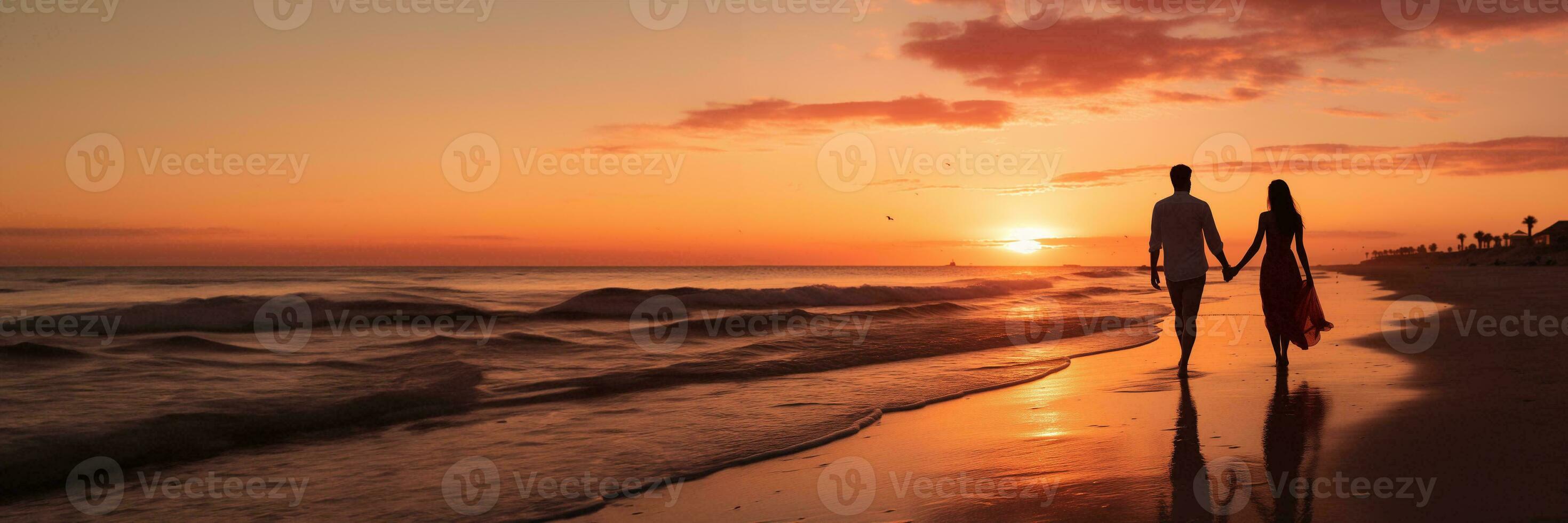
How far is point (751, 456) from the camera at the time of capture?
505cm

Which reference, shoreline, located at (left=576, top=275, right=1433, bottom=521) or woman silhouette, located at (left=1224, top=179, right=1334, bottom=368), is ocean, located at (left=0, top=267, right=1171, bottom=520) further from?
woman silhouette, located at (left=1224, top=179, right=1334, bottom=368)

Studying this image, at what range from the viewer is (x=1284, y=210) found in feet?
24.5

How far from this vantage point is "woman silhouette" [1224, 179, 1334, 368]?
741 centimetres

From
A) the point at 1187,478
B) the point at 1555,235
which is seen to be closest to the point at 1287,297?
the point at 1187,478

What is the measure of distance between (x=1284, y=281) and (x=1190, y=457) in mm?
4080

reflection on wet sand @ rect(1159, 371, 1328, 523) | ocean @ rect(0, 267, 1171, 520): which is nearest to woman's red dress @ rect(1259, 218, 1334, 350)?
reflection on wet sand @ rect(1159, 371, 1328, 523)

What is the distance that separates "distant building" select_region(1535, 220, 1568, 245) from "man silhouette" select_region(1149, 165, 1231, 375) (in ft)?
246

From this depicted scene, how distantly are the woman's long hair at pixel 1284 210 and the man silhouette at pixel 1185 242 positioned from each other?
2.12 feet

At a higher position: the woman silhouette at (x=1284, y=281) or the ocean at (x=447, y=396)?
the woman silhouette at (x=1284, y=281)

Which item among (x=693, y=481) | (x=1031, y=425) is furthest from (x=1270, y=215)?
(x=693, y=481)

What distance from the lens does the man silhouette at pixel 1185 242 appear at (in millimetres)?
7301

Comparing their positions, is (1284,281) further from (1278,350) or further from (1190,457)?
(1190,457)

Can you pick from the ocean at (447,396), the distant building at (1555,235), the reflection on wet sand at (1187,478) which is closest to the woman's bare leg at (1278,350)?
the ocean at (447,396)

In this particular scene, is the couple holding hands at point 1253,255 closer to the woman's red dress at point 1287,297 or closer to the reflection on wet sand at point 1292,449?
the woman's red dress at point 1287,297
